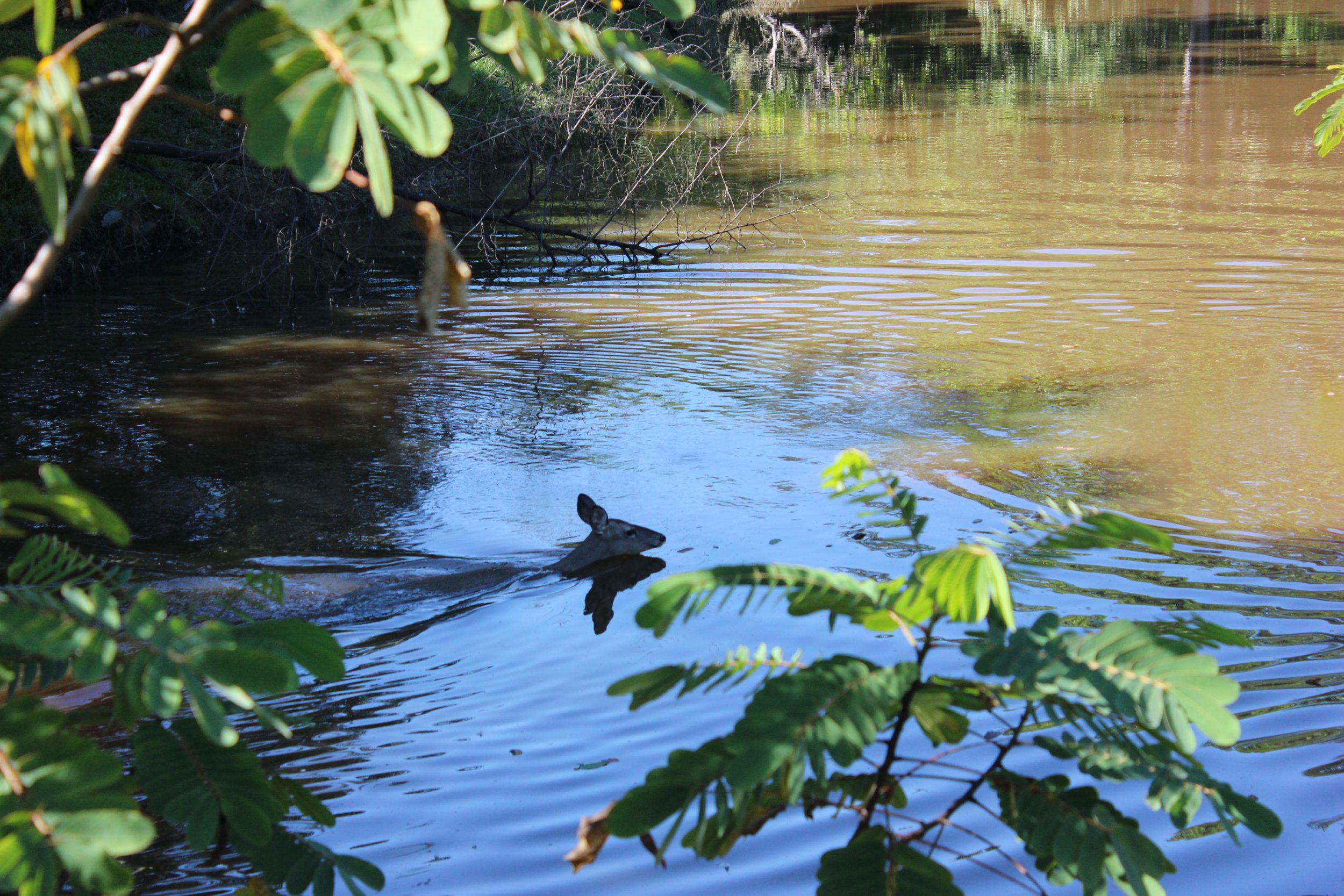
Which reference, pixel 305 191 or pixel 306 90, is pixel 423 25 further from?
pixel 305 191

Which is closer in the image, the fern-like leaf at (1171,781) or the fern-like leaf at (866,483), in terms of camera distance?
the fern-like leaf at (1171,781)

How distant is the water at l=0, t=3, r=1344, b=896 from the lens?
4484mm

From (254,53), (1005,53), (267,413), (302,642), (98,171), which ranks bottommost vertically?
(267,413)

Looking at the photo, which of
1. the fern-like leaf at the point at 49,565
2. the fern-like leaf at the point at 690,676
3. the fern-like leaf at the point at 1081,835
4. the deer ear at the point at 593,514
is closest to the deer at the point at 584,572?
the deer ear at the point at 593,514

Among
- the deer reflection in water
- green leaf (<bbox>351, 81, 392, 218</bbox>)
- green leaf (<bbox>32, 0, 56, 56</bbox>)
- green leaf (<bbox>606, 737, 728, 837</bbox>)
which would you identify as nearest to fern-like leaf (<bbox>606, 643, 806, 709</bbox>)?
green leaf (<bbox>606, 737, 728, 837</bbox>)

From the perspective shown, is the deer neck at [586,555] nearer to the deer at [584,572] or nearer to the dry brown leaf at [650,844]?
the deer at [584,572]

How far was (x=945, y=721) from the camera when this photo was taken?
217 cm

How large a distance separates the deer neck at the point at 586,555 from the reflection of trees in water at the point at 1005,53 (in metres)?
18.1

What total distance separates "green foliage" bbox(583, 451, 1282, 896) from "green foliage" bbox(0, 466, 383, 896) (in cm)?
60

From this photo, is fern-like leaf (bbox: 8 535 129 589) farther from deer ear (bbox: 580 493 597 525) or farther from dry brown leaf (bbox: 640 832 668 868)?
deer ear (bbox: 580 493 597 525)

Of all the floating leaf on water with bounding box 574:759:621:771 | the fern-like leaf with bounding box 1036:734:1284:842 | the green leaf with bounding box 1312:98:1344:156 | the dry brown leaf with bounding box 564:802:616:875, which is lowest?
the floating leaf on water with bounding box 574:759:621:771

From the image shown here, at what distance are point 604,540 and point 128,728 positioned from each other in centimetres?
526

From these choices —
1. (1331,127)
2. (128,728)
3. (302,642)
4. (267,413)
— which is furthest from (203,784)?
(267,413)

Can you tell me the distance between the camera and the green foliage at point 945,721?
1944 mm
